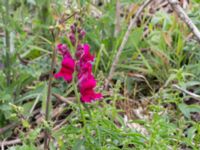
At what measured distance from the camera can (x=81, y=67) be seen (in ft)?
6.88

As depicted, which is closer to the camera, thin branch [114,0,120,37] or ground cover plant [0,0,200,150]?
ground cover plant [0,0,200,150]

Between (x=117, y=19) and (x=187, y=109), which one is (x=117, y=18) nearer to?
(x=117, y=19)

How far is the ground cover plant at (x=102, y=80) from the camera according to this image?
7.09ft

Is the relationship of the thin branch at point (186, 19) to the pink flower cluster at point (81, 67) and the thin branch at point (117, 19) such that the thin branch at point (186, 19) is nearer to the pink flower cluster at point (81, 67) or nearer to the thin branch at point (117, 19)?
the thin branch at point (117, 19)

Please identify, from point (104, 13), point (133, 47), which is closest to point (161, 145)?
point (133, 47)

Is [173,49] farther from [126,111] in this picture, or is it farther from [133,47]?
[126,111]

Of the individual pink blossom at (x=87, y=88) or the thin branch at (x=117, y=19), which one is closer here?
the individual pink blossom at (x=87, y=88)

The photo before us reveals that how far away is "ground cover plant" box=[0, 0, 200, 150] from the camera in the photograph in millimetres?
2160

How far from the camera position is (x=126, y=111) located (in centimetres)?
273

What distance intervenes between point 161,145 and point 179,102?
2.01ft

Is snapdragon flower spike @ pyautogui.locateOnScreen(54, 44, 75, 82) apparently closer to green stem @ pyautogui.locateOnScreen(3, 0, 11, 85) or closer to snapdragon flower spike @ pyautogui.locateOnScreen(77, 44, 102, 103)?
snapdragon flower spike @ pyautogui.locateOnScreen(77, 44, 102, 103)

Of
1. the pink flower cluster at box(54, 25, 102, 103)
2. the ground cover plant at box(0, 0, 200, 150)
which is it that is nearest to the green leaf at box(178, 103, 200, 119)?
the ground cover plant at box(0, 0, 200, 150)

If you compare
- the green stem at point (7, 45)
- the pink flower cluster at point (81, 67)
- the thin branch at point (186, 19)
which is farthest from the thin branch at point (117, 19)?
the pink flower cluster at point (81, 67)

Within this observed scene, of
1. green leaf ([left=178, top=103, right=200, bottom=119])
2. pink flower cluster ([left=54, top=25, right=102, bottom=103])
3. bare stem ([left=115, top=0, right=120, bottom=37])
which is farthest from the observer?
bare stem ([left=115, top=0, right=120, bottom=37])
